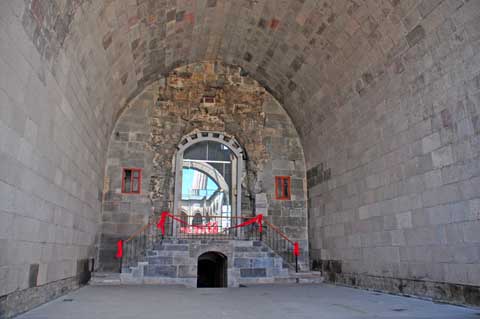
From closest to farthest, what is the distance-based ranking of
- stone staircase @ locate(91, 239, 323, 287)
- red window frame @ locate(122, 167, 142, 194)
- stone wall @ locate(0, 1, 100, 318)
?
stone wall @ locate(0, 1, 100, 318) < stone staircase @ locate(91, 239, 323, 287) < red window frame @ locate(122, 167, 142, 194)

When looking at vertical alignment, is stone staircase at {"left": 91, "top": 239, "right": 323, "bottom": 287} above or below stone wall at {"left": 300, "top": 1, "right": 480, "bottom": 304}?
below

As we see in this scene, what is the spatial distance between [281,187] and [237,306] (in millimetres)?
5937

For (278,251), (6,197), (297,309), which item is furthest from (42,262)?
(278,251)

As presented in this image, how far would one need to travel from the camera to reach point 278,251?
34.9 ft

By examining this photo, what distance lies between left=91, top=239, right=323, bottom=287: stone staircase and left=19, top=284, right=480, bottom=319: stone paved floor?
1492mm

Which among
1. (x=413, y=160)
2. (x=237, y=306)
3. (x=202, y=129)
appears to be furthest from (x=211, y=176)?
(x=237, y=306)

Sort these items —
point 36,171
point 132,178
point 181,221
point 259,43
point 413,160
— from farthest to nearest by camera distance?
point 132,178 < point 181,221 < point 259,43 < point 413,160 < point 36,171

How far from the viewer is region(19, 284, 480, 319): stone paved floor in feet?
15.5

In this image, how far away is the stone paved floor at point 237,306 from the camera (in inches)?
186

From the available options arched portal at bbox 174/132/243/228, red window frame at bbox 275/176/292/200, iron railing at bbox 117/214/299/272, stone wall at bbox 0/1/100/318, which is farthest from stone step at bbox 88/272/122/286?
red window frame at bbox 275/176/292/200

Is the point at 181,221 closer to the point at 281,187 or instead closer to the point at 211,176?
the point at 211,176

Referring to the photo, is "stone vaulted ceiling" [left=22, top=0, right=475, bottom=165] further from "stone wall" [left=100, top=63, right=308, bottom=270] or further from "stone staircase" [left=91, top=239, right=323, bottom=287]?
"stone staircase" [left=91, top=239, right=323, bottom=287]

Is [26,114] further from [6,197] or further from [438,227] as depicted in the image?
[438,227]

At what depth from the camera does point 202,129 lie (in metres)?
11.2
